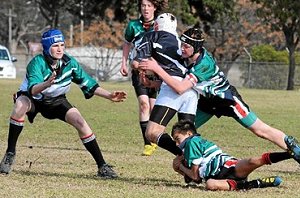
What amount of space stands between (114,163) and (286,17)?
32.7 metres

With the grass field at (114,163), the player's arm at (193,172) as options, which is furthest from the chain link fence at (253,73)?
the player's arm at (193,172)

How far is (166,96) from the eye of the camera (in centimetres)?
880

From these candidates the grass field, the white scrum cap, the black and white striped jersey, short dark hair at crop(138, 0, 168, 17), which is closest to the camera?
the grass field

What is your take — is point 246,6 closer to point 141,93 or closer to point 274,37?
point 274,37

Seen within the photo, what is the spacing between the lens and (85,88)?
31.6ft

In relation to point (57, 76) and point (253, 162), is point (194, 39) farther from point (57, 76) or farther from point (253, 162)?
point (57, 76)

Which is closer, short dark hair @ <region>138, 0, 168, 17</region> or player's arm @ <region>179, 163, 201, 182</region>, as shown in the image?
player's arm @ <region>179, 163, 201, 182</region>

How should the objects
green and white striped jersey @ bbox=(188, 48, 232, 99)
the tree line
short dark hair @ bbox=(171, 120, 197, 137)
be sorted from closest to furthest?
short dark hair @ bbox=(171, 120, 197, 137), green and white striped jersey @ bbox=(188, 48, 232, 99), the tree line

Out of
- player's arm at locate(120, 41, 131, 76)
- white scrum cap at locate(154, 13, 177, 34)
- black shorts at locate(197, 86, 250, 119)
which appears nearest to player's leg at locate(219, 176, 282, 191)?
black shorts at locate(197, 86, 250, 119)

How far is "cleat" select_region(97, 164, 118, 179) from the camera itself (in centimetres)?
920

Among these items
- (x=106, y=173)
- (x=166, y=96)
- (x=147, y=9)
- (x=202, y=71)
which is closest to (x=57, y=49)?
(x=166, y=96)

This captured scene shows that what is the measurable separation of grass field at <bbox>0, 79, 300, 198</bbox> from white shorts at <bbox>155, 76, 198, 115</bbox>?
76cm

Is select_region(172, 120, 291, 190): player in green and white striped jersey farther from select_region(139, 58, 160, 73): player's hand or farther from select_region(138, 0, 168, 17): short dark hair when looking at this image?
select_region(138, 0, 168, 17): short dark hair

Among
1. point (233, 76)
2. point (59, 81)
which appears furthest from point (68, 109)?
point (233, 76)
